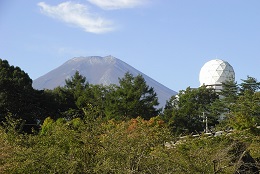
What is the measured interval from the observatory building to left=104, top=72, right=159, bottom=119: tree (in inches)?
399

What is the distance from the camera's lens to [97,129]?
9.01 meters

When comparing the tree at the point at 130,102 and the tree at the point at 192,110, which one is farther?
the tree at the point at 192,110

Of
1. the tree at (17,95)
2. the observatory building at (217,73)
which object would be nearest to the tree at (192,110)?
the observatory building at (217,73)

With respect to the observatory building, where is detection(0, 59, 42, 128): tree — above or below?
below

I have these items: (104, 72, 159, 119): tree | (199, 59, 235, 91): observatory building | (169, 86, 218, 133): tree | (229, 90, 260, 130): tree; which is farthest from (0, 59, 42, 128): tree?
(199, 59, 235, 91): observatory building

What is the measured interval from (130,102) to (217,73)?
44.5 feet

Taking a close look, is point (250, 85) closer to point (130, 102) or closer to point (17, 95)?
point (130, 102)

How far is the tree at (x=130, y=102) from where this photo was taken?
2736 centimetres

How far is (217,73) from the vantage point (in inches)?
1533

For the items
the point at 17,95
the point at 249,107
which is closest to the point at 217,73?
the point at 249,107

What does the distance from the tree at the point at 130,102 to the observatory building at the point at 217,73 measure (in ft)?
33.2

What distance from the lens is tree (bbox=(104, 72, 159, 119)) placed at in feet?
89.8

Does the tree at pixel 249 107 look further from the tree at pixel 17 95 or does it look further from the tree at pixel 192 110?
the tree at pixel 17 95

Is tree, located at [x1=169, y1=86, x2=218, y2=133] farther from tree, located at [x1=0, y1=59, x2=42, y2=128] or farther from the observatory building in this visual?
tree, located at [x1=0, y1=59, x2=42, y2=128]
